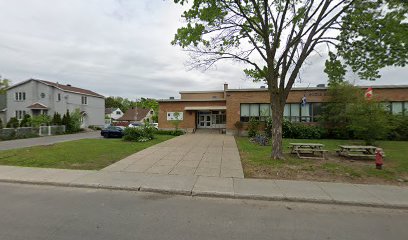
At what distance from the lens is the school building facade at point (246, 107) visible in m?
20.8

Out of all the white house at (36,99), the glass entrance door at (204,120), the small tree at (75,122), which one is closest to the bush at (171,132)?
the glass entrance door at (204,120)

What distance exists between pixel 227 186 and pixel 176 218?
214 cm

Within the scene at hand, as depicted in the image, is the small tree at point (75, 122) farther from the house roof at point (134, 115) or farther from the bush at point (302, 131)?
the house roof at point (134, 115)

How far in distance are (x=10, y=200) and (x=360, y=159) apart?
12.7 meters

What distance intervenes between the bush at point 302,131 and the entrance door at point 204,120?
Answer: 10.6 metres

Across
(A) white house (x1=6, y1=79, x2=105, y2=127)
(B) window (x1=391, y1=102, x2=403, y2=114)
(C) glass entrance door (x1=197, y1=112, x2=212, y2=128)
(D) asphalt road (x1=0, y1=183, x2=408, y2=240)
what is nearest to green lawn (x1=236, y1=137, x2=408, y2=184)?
(D) asphalt road (x1=0, y1=183, x2=408, y2=240)

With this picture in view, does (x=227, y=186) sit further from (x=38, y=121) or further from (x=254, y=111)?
(x=38, y=121)

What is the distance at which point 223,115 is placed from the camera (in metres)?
28.3

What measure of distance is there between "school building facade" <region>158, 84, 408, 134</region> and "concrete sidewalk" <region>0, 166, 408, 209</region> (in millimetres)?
14646

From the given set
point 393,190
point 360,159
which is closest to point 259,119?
point 360,159

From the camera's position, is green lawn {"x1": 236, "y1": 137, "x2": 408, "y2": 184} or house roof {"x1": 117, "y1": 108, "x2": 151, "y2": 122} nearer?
green lawn {"x1": 236, "y1": 137, "x2": 408, "y2": 184}

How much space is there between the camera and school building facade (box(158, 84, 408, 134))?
68.1 feet

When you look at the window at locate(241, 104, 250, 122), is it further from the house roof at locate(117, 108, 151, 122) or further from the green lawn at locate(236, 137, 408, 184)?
the house roof at locate(117, 108, 151, 122)

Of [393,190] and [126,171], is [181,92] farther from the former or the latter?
[393,190]
